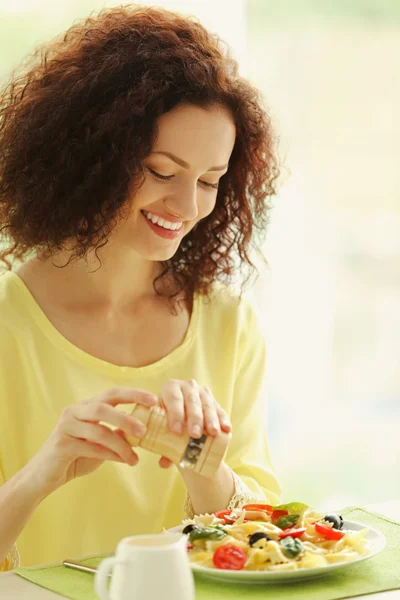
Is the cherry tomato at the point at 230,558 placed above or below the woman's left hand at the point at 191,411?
below

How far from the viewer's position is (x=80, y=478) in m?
1.80

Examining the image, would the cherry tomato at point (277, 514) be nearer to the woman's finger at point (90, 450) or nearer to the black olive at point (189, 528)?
the black olive at point (189, 528)

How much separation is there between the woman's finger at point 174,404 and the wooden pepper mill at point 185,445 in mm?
12

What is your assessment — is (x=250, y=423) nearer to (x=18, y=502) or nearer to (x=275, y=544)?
(x=18, y=502)

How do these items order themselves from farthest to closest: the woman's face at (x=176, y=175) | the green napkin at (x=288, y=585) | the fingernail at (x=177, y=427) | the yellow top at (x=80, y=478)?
the yellow top at (x=80, y=478)
the woman's face at (x=176, y=175)
the fingernail at (x=177, y=427)
the green napkin at (x=288, y=585)

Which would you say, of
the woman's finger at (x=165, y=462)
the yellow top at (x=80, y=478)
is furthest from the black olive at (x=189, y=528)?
the yellow top at (x=80, y=478)

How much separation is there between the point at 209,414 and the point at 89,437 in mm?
184

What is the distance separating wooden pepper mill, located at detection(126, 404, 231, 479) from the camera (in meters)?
1.31

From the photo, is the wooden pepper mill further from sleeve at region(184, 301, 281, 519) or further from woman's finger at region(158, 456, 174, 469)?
sleeve at region(184, 301, 281, 519)

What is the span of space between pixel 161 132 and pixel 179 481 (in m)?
0.72

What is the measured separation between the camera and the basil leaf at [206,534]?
1.29 metres

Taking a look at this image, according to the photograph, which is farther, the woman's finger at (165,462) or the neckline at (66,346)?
the neckline at (66,346)

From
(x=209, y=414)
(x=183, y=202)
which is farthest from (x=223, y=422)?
(x=183, y=202)

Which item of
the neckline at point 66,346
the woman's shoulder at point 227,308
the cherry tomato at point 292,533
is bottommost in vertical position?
the cherry tomato at point 292,533
